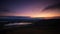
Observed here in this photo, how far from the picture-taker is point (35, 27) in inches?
40.4

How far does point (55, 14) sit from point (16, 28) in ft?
1.37

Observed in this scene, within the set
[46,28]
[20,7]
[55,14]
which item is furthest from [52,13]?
[20,7]

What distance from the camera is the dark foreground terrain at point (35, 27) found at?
1005mm

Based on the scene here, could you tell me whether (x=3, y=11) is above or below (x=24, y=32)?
above

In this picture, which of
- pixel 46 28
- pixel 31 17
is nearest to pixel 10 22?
pixel 31 17

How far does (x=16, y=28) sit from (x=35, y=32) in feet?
0.66

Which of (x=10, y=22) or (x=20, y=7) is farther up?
(x=20, y=7)

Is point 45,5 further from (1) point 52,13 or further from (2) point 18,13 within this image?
(2) point 18,13

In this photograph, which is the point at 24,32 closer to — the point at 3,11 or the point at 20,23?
Answer: the point at 20,23

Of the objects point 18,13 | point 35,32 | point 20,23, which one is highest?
point 18,13

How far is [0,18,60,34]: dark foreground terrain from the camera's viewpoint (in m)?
1.00

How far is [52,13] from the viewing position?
1017 millimetres

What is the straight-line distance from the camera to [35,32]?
1049 millimetres

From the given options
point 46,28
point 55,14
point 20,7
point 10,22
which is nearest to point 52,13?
point 55,14
